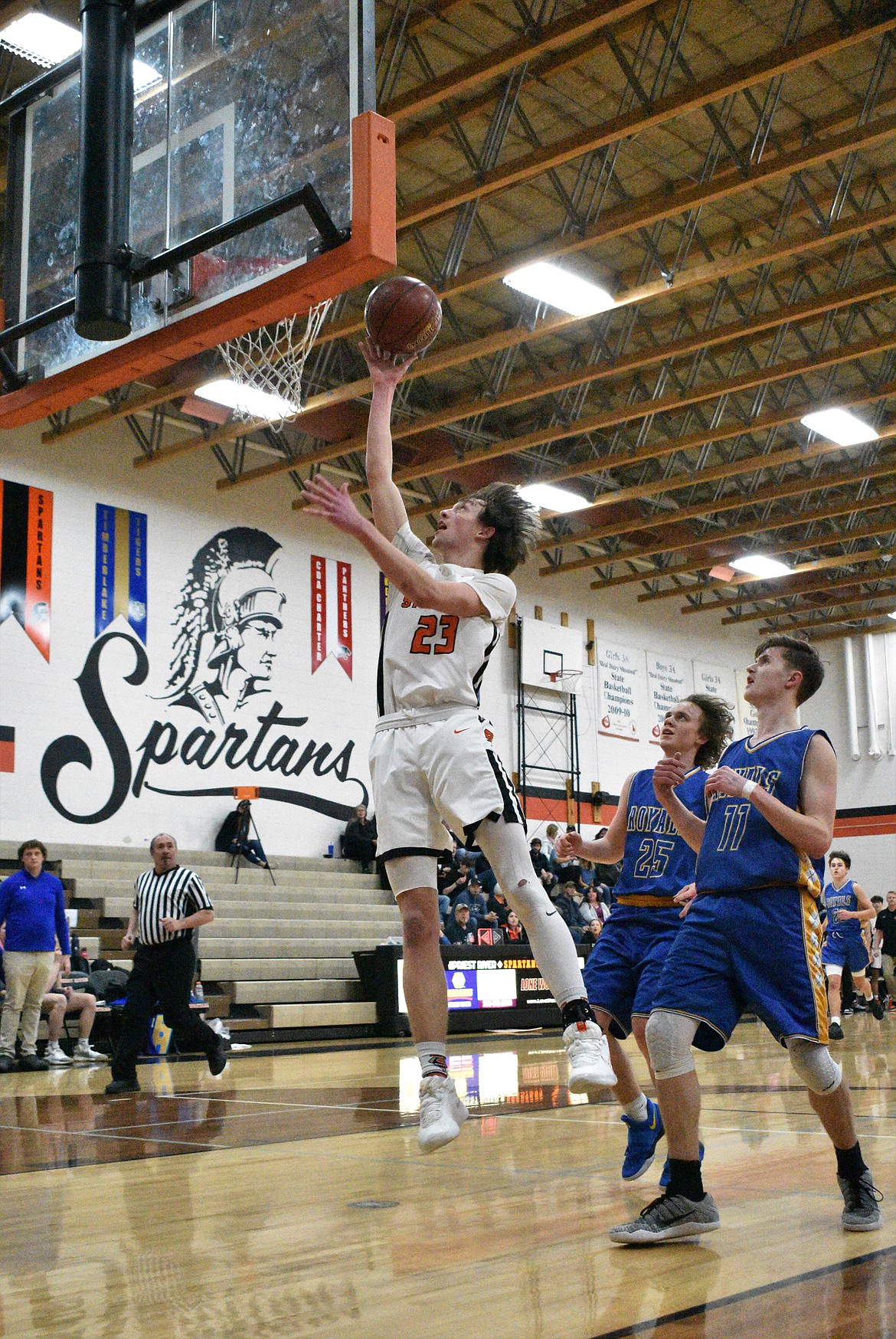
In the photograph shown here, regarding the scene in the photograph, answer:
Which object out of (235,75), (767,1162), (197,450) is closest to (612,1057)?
(767,1162)

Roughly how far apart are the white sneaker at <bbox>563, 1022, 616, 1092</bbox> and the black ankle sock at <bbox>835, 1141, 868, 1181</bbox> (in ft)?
1.98

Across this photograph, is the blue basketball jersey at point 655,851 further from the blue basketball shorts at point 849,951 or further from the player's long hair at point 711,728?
the blue basketball shorts at point 849,951

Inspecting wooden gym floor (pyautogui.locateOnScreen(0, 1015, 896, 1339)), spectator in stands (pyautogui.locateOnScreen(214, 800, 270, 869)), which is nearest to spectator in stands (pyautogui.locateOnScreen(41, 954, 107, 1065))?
wooden gym floor (pyautogui.locateOnScreen(0, 1015, 896, 1339))

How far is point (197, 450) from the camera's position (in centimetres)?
1795

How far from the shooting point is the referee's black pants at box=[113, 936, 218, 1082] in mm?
7961

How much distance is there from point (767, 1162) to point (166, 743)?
43.9 feet

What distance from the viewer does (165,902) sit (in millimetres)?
8109

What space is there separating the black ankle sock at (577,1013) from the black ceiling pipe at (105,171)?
3.65 meters

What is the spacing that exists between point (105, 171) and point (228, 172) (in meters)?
0.56

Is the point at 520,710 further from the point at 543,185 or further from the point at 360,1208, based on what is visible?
the point at 360,1208

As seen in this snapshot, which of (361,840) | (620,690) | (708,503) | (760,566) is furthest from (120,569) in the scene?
(760,566)

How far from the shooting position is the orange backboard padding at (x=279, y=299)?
17.7ft

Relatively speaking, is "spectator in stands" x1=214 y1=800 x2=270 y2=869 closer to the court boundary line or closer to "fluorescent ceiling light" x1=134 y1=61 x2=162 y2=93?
"fluorescent ceiling light" x1=134 y1=61 x2=162 y2=93

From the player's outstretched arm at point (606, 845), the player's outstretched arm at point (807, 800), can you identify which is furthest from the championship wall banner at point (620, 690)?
the player's outstretched arm at point (807, 800)
